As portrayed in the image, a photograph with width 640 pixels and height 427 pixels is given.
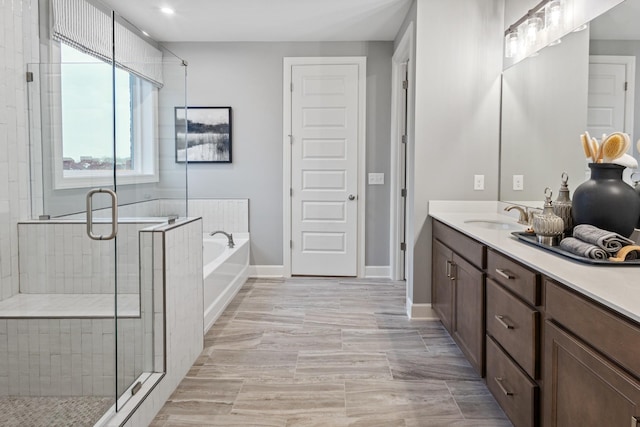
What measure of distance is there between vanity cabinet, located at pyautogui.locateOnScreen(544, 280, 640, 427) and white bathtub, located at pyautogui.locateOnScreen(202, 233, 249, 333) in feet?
7.81

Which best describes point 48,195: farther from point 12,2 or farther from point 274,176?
→ point 274,176

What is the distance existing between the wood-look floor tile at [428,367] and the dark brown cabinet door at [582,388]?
106 centimetres

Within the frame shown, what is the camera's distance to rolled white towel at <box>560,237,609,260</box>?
1664 millimetres

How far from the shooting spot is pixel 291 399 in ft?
7.93

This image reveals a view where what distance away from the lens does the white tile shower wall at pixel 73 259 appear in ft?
7.10

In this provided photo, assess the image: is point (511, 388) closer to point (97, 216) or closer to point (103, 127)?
point (97, 216)

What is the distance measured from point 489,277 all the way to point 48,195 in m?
2.39

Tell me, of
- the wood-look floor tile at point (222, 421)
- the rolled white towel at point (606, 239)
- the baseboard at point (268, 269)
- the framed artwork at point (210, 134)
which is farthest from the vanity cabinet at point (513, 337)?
the framed artwork at point (210, 134)

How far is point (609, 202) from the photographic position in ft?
6.14

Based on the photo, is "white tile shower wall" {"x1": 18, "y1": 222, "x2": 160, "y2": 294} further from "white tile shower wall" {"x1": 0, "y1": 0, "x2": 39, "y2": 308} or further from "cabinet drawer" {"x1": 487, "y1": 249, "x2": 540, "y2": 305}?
"cabinet drawer" {"x1": 487, "y1": 249, "x2": 540, "y2": 305}

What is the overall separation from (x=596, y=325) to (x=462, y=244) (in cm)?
143

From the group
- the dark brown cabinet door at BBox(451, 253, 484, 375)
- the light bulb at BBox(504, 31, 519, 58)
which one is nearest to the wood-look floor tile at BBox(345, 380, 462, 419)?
the dark brown cabinet door at BBox(451, 253, 484, 375)

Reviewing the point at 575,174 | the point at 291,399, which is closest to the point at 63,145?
the point at 291,399

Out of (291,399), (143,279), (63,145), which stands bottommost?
(291,399)
